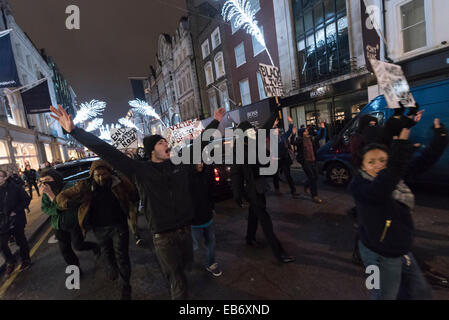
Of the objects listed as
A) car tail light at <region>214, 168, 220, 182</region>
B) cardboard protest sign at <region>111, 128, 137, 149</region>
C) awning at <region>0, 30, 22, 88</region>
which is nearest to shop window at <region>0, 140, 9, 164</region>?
awning at <region>0, 30, 22, 88</region>

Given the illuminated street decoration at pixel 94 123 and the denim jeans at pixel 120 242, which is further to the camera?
the illuminated street decoration at pixel 94 123

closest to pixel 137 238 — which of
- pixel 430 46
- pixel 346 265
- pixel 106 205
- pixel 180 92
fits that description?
pixel 106 205

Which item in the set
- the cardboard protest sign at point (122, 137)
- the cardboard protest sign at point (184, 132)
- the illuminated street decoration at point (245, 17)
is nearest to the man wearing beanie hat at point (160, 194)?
the cardboard protest sign at point (122, 137)

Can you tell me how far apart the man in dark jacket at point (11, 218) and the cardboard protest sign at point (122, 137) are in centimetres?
504

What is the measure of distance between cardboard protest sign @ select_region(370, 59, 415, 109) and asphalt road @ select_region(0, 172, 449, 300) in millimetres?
2133

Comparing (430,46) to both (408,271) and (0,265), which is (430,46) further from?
(0,265)

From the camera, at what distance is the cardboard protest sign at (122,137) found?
9.09 m

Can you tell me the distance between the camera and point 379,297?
6.22ft

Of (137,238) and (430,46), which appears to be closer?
(137,238)

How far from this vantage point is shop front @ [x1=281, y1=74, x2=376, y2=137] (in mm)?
11891

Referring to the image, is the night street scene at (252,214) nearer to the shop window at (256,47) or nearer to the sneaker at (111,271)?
the sneaker at (111,271)

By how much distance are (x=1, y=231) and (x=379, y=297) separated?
18.5 ft

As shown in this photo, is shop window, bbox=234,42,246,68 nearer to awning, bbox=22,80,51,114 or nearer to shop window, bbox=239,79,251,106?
Result: shop window, bbox=239,79,251,106
